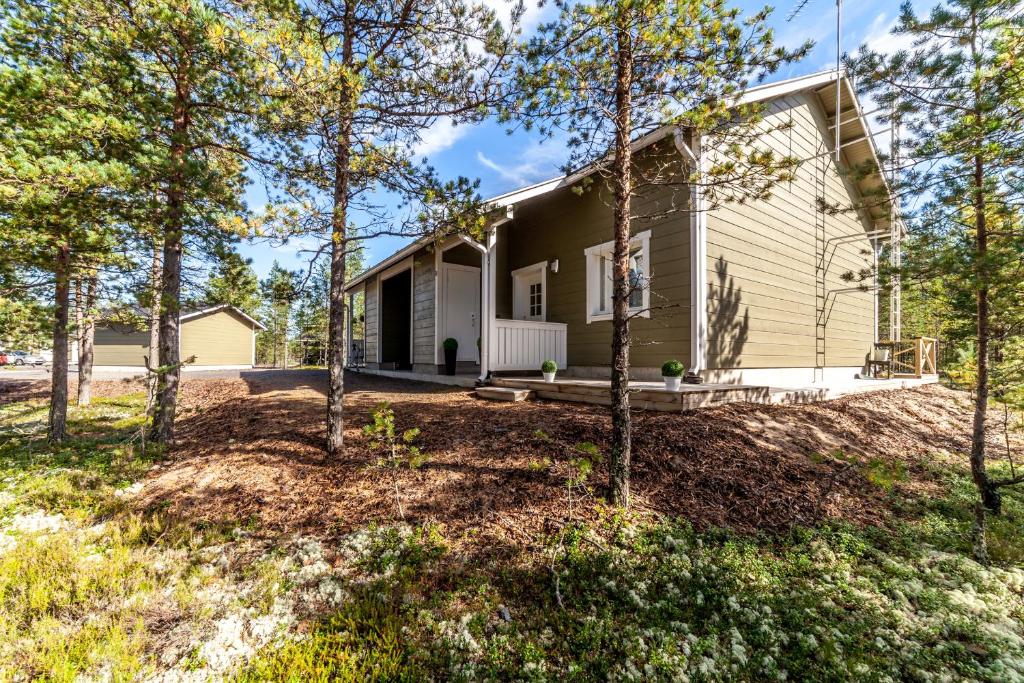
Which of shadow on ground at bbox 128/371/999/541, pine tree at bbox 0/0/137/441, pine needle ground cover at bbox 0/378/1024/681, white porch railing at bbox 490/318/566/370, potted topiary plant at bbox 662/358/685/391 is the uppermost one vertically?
pine tree at bbox 0/0/137/441

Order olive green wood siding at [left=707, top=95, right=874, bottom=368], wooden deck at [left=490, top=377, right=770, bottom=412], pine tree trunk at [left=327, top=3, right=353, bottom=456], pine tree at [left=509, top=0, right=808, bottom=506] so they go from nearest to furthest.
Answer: pine tree at [left=509, top=0, right=808, bottom=506], pine tree trunk at [left=327, top=3, right=353, bottom=456], wooden deck at [left=490, top=377, right=770, bottom=412], olive green wood siding at [left=707, top=95, right=874, bottom=368]

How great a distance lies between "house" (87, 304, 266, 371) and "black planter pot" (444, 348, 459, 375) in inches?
657

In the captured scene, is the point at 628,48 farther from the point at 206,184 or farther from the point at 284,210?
the point at 206,184

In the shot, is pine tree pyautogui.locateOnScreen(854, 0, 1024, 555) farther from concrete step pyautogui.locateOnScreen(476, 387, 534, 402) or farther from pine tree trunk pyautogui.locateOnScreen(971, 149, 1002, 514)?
concrete step pyautogui.locateOnScreen(476, 387, 534, 402)

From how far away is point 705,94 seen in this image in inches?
125

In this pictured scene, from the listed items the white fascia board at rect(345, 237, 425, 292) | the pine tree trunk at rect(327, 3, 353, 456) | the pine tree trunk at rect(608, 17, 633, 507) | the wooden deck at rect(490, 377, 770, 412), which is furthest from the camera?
the white fascia board at rect(345, 237, 425, 292)

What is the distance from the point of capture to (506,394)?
631 cm

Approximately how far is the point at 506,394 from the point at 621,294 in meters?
3.59

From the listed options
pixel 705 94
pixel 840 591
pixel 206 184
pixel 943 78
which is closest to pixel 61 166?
pixel 206 184

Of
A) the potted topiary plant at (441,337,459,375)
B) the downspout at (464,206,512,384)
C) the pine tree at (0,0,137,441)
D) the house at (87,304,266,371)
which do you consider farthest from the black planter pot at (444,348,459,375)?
the house at (87,304,266,371)

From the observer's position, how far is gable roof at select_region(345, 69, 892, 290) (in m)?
6.30

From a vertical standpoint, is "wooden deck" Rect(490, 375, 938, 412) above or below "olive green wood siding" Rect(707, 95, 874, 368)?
below

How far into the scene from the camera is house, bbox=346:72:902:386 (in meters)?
6.43

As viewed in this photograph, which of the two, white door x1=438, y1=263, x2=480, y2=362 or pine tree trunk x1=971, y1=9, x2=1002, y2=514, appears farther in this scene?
white door x1=438, y1=263, x2=480, y2=362
